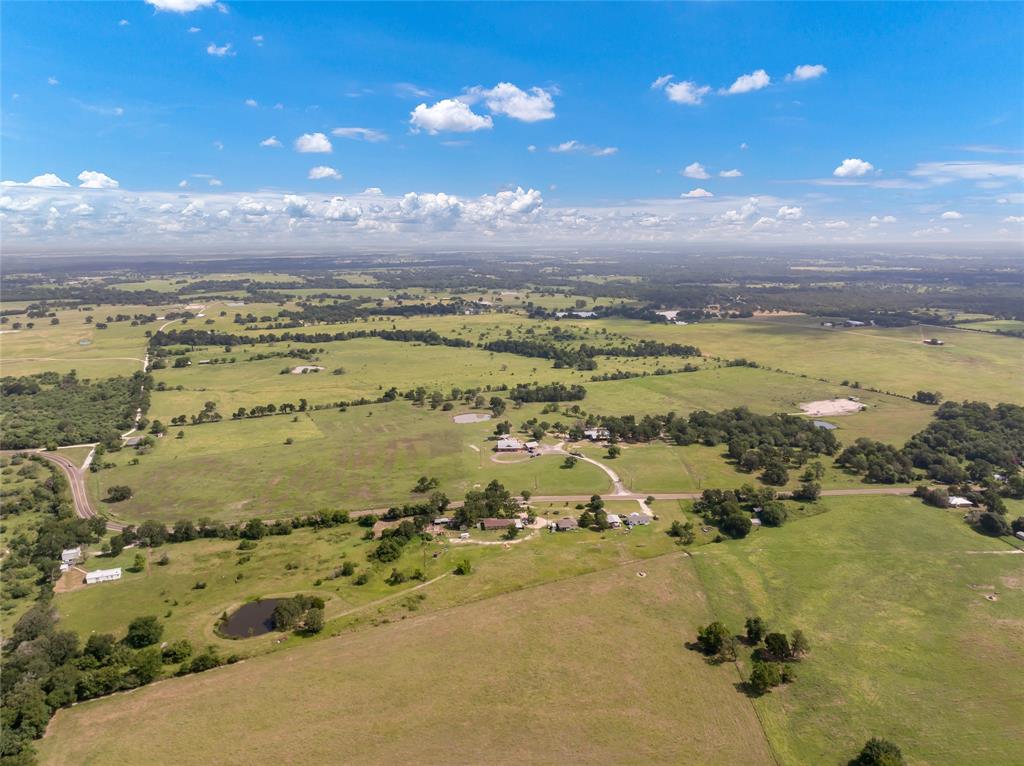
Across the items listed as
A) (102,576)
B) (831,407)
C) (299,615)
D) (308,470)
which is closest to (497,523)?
(299,615)

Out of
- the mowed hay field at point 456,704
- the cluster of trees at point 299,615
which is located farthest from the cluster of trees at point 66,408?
the mowed hay field at point 456,704

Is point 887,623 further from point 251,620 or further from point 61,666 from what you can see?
point 61,666

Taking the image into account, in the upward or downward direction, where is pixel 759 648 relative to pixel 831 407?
downward

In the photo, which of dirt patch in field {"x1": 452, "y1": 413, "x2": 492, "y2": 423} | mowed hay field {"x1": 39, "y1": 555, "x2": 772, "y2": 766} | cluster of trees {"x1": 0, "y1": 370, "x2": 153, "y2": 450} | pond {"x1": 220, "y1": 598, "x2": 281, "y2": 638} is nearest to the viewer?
mowed hay field {"x1": 39, "y1": 555, "x2": 772, "y2": 766}

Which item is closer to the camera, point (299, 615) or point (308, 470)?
point (299, 615)

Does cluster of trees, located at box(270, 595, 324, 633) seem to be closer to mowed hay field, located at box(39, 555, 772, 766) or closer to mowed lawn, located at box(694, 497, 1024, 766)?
mowed hay field, located at box(39, 555, 772, 766)

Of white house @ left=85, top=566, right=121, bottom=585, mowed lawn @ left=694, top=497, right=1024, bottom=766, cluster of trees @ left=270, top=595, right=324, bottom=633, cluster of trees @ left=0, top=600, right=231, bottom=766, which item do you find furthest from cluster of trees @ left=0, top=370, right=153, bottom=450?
mowed lawn @ left=694, top=497, right=1024, bottom=766
